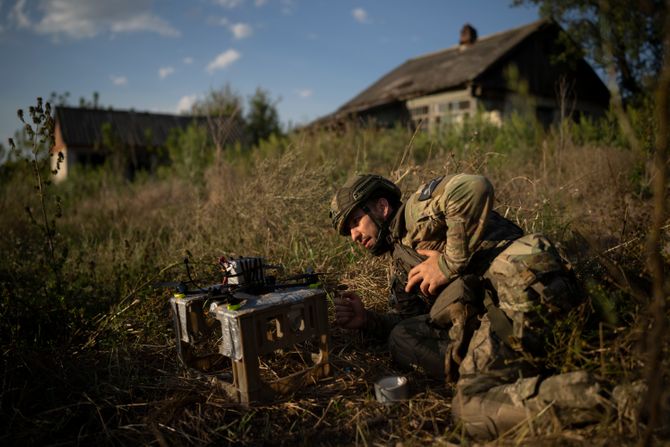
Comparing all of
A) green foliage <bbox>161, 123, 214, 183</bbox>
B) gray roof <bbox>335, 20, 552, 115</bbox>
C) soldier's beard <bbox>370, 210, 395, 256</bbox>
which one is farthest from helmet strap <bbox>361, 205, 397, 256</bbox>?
gray roof <bbox>335, 20, 552, 115</bbox>

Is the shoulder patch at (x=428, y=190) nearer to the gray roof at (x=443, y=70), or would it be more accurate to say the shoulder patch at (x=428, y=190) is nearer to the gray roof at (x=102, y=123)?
the gray roof at (x=443, y=70)

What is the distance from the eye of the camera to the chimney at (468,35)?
20422 mm

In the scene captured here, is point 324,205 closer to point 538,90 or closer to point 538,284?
point 538,284

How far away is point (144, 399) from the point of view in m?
2.79

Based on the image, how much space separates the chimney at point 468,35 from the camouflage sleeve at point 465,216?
20081mm

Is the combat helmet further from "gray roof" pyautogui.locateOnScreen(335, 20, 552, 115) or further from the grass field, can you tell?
"gray roof" pyautogui.locateOnScreen(335, 20, 552, 115)

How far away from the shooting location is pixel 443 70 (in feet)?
59.1

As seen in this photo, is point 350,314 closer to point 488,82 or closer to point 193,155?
point 193,155

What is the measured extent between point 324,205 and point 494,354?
3.04 metres

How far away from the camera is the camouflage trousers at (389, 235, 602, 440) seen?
202 centimetres

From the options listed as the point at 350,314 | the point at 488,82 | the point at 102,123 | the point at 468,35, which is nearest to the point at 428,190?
the point at 350,314

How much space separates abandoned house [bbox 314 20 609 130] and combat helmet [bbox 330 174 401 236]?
39.7ft

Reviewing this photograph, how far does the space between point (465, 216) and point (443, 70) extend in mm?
16897

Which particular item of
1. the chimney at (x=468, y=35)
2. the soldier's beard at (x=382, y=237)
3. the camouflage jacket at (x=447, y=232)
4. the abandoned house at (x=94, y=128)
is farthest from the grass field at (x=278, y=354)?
the abandoned house at (x=94, y=128)
